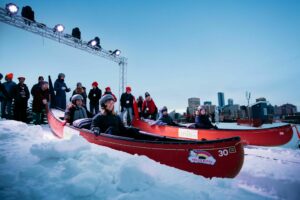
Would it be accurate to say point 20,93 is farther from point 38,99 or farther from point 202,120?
point 202,120

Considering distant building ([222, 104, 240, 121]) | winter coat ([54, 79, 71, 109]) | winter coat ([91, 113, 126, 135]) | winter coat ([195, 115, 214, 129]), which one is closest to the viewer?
winter coat ([91, 113, 126, 135])

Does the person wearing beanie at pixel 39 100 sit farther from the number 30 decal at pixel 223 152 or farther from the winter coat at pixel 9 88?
the number 30 decal at pixel 223 152

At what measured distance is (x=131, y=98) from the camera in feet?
32.2

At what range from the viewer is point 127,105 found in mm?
9820

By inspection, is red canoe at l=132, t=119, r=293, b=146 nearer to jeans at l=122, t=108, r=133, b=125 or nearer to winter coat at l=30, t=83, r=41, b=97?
jeans at l=122, t=108, r=133, b=125

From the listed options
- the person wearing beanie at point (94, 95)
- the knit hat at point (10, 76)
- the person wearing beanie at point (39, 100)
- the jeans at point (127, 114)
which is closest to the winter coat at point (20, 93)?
the person wearing beanie at point (39, 100)

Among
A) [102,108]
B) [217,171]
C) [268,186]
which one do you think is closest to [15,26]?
[102,108]

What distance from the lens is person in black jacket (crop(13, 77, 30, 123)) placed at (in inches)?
281

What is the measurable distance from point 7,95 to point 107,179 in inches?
274

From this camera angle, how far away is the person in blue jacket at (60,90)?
817 cm

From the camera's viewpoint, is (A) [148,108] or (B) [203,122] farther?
(A) [148,108]

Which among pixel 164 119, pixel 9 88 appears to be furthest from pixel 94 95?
pixel 164 119

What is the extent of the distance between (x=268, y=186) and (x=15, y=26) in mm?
13274

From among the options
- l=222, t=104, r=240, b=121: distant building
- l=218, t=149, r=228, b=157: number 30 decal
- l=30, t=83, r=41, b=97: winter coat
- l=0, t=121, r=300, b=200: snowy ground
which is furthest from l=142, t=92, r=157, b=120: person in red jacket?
l=222, t=104, r=240, b=121: distant building
